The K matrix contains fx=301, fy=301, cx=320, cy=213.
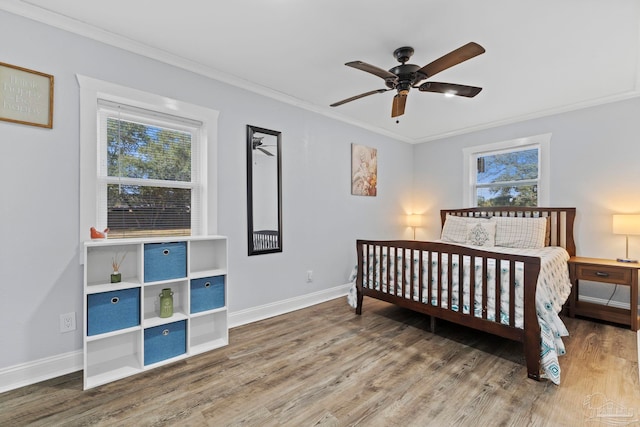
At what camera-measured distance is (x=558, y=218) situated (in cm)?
377

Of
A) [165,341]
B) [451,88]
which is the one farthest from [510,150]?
[165,341]

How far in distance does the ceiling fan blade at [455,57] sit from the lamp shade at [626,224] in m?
2.73

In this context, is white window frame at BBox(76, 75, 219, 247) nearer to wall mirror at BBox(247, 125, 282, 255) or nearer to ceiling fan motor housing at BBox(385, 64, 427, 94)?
wall mirror at BBox(247, 125, 282, 255)

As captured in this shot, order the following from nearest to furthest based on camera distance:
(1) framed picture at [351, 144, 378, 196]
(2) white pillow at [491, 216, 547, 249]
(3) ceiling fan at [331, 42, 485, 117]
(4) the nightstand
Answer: (3) ceiling fan at [331, 42, 485, 117] < (4) the nightstand < (2) white pillow at [491, 216, 547, 249] < (1) framed picture at [351, 144, 378, 196]

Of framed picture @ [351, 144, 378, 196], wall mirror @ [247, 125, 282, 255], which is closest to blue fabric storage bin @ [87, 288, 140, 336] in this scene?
wall mirror @ [247, 125, 282, 255]

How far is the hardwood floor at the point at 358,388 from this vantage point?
1.68 meters

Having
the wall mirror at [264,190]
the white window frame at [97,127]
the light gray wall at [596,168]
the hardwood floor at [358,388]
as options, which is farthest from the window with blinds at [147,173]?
the light gray wall at [596,168]

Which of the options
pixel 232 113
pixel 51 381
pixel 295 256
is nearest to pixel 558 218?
pixel 295 256

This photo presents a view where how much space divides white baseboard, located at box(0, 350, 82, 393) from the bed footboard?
248 cm

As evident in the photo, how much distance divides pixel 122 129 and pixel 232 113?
0.97m

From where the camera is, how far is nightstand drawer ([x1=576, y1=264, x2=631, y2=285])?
296 cm

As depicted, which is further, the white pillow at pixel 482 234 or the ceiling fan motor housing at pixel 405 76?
Result: the white pillow at pixel 482 234

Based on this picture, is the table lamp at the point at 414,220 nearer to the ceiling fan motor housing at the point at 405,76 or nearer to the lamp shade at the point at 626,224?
the lamp shade at the point at 626,224

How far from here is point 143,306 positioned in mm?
2244
